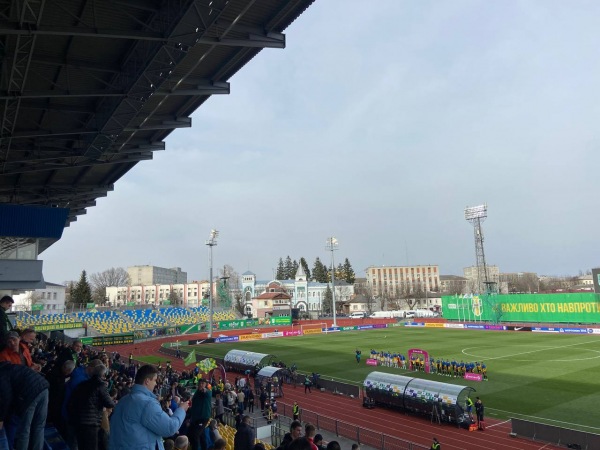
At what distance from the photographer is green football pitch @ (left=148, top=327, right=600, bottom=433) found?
74.2 ft

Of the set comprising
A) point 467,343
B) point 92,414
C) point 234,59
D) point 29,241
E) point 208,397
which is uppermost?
point 234,59

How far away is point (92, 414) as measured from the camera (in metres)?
5.70

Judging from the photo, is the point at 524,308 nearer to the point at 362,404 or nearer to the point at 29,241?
the point at 362,404

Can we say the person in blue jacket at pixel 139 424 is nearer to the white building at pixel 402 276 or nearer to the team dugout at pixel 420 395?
the team dugout at pixel 420 395

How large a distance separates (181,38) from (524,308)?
238ft

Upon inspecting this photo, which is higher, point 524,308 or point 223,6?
point 223,6

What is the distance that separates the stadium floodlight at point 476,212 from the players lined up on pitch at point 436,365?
51.6 m

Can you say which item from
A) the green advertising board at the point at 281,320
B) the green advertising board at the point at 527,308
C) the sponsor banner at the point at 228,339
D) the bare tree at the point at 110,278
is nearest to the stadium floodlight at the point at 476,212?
the green advertising board at the point at 527,308

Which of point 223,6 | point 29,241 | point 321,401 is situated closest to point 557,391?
point 321,401

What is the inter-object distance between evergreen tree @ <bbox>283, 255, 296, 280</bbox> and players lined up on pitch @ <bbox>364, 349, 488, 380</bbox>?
116 meters

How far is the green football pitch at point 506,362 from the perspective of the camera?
22.6 meters

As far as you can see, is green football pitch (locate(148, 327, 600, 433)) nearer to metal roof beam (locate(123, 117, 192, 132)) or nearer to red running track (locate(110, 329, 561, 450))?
red running track (locate(110, 329, 561, 450))

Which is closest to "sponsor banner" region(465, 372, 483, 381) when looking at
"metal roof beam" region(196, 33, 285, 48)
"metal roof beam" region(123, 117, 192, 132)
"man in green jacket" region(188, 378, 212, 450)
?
"metal roof beam" region(123, 117, 192, 132)

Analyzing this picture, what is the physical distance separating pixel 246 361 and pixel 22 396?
29.6 meters
